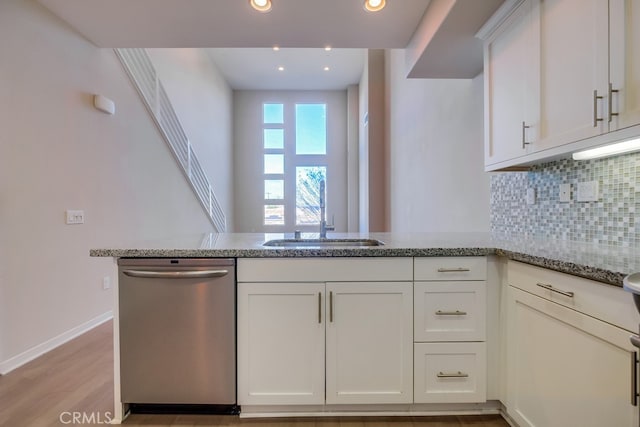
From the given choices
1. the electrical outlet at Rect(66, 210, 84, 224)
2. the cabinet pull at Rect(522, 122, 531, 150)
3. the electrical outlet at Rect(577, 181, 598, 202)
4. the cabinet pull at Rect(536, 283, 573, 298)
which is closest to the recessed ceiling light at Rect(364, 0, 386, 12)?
the cabinet pull at Rect(522, 122, 531, 150)

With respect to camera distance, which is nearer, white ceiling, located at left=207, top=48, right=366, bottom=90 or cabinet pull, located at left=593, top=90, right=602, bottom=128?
cabinet pull, located at left=593, top=90, right=602, bottom=128

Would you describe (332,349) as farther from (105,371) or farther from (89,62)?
(89,62)

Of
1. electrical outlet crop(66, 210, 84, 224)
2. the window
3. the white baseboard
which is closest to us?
the white baseboard

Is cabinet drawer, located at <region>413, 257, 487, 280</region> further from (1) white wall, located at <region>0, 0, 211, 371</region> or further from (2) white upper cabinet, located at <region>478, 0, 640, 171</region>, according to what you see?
(1) white wall, located at <region>0, 0, 211, 371</region>

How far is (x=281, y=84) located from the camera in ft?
26.3

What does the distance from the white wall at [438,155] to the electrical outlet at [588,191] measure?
31.1 inches

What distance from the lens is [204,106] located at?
6.34 meters

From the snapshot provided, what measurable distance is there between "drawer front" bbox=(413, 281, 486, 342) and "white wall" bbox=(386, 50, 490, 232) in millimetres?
1014

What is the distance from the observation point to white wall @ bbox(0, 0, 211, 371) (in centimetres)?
219

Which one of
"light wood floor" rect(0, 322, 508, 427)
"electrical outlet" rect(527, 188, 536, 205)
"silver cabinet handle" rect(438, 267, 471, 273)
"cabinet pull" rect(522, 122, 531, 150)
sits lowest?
"light wood floor" rect(0, 322, 508, 427)

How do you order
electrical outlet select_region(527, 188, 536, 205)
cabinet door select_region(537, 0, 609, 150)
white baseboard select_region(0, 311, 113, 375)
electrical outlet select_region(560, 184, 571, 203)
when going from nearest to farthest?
cabinet door select_region(537, 0, 609, 150) < electrical outlet select_region(560, 184, 571, 203) < electrical outlet select_region(527, 188, 536, 205) < white baseboard select_region(0, 311, 113, 375)

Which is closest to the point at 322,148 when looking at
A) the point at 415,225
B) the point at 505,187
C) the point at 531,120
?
the point at 415,225

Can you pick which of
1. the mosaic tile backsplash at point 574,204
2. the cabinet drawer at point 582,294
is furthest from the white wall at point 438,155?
the cabinet drawer at point 582,294

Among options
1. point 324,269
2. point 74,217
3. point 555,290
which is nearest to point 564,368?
point 555,290
